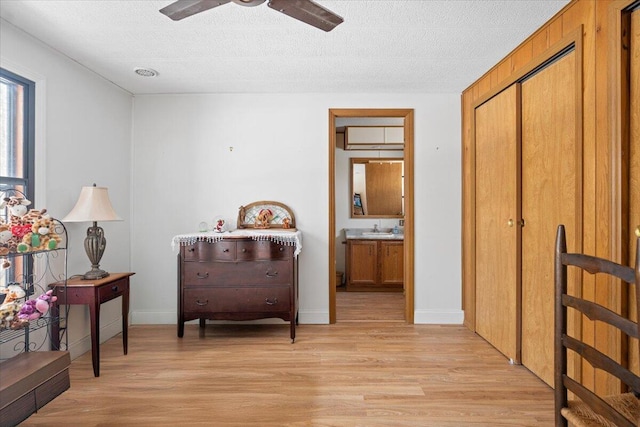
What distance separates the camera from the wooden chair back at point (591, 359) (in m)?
1.01

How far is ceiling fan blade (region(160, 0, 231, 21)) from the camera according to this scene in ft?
5.18

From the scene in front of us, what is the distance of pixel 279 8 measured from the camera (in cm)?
166

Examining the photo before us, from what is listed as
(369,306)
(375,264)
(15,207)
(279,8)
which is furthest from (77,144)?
(375,264)

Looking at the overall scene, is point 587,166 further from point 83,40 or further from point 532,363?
point 83,40

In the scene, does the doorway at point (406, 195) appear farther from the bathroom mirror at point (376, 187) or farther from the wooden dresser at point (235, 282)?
the bathroom mirror at point (376, 187)

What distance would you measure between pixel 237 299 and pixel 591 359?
8.45 feet

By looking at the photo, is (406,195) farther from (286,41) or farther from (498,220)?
(286,41)

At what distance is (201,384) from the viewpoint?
2.40 m

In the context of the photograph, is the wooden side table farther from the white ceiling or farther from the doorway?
the doorway

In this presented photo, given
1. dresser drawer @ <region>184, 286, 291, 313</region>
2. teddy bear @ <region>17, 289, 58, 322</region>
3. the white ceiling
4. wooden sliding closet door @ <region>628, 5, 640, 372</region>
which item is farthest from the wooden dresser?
wooden sliding closet door @ <region>628, 5, 640, 372</region>

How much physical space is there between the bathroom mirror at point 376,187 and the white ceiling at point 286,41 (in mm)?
2211

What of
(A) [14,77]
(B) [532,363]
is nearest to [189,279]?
(A) [14,77]

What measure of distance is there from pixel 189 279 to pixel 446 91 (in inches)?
122

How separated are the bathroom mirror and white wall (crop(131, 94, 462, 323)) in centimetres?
192
